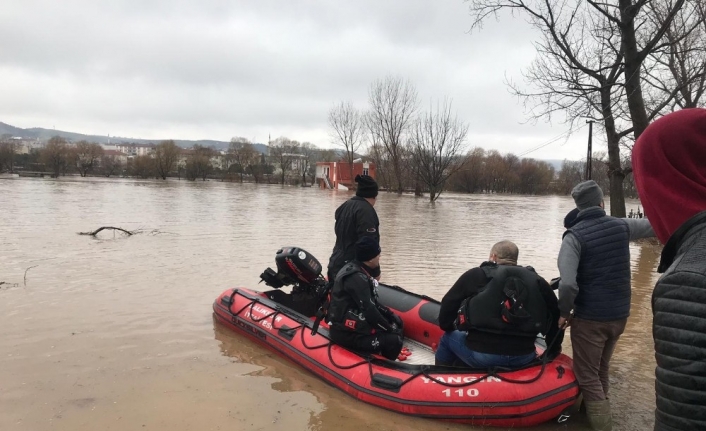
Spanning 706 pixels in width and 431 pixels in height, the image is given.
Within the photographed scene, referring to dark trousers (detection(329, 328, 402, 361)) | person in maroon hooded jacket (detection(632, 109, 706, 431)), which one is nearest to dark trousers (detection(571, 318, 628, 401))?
dark trousers (detection(329, 328, 402, 361))

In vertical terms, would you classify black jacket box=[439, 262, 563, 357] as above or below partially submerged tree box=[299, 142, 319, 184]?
below

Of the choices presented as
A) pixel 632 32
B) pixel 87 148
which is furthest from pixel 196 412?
pixel 87 148

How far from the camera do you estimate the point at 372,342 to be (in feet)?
14.2

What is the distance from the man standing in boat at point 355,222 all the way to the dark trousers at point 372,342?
1021 mm

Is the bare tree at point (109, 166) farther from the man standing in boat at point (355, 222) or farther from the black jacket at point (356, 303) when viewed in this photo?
the black jacket at point (356, 303)

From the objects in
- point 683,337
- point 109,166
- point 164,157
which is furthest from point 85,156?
point 683,337

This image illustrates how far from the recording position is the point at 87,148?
7338cm

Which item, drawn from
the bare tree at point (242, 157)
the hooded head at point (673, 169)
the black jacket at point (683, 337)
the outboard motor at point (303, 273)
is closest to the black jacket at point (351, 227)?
the outboard motor at point (303, 273)

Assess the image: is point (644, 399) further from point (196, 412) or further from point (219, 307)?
point (219, 307)

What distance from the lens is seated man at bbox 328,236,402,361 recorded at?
424cm

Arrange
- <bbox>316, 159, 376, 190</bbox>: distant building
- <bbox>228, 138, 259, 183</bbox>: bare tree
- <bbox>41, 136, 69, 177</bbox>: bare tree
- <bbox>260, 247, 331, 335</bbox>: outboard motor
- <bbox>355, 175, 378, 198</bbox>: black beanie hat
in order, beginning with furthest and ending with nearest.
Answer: <bbox>228, 138, 259, 183</bbox>: bare tree → <bbox>41, 136, 69, 177</bbox>: bare tree → <bbox>316, 159, 376, 190</bbox>: distant building → <bbox>260, 247, 331, 335</bbox>: outboard motor → <bbox>355, 175, 378, 198</bbox>: black beanie hat

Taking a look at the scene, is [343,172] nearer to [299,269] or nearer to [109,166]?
[109,166]

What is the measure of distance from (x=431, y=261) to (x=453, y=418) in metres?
7.21

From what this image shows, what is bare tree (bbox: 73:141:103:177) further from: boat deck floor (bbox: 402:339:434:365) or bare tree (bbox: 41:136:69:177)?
boat deck floor (bbox: 402:339:434:365)
